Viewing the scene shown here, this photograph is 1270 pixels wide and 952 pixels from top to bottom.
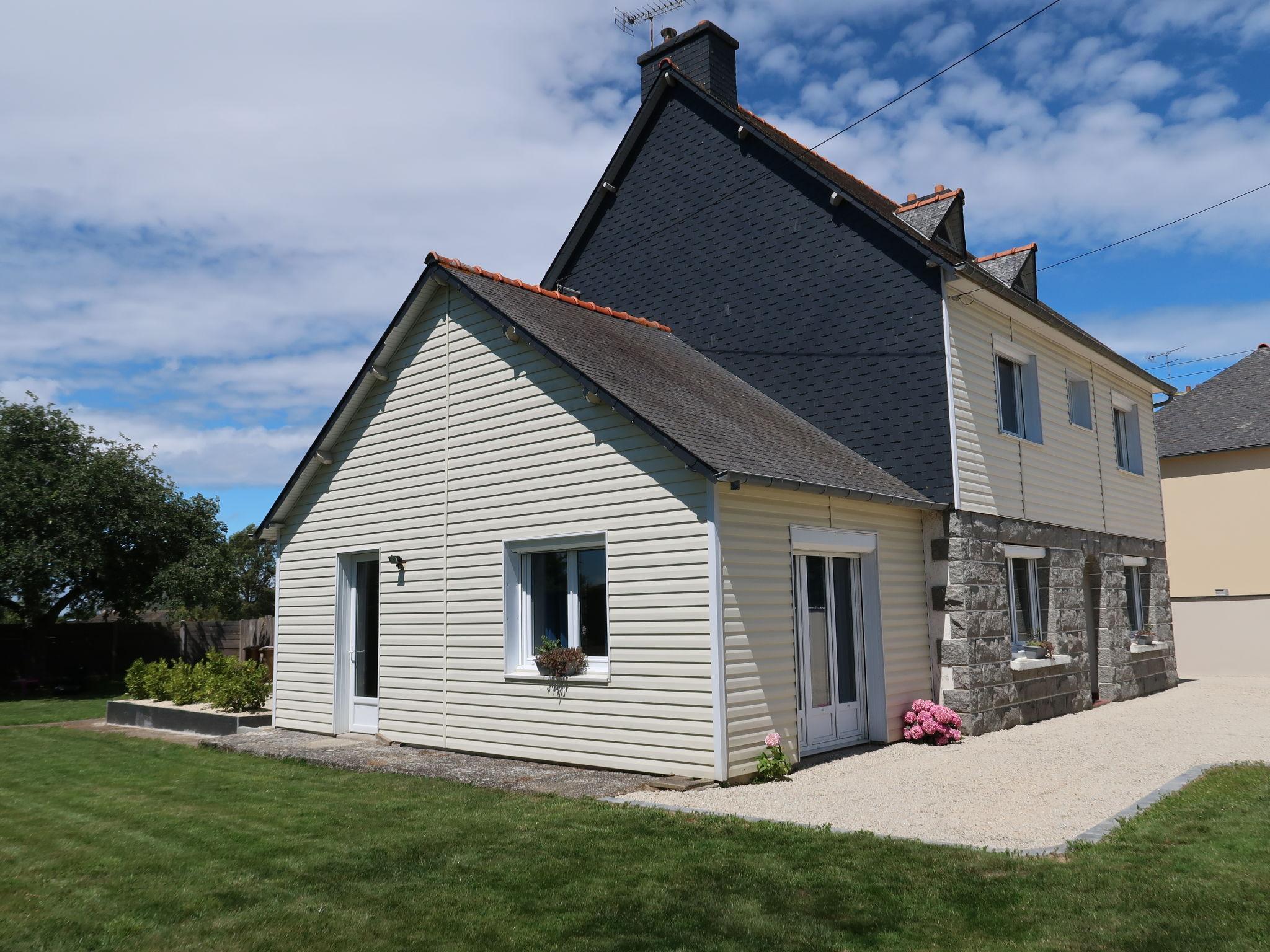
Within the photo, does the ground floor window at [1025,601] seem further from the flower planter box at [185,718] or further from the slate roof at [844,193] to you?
the flower planter box at [185,718]

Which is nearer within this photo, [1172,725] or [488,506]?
[488,506]

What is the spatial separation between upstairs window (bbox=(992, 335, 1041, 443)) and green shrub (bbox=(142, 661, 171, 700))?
1357cm

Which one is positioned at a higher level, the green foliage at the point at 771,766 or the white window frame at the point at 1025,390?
the white window frame at the point at 1025,390

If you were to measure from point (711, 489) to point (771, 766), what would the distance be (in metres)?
2.64

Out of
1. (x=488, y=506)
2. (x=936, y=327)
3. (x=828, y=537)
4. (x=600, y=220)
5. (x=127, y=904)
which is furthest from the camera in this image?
(x=600, y=220)

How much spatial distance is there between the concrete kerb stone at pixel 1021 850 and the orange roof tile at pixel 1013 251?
8.17m

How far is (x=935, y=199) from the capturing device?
1380cm

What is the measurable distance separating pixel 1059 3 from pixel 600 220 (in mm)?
8561

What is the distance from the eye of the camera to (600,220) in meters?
16.7

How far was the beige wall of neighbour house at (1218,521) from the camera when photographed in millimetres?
24266

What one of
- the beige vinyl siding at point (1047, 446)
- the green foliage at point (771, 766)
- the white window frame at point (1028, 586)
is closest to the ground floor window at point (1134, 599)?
the beige vinyl siding at point (1047, 446)

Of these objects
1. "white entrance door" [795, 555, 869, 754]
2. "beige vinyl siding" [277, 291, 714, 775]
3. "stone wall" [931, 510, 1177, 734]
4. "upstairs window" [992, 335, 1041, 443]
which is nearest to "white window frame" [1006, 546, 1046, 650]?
"stone wall" [931, 510, 1177, 734]

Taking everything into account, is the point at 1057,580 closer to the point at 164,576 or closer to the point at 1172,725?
the point at 1172,725

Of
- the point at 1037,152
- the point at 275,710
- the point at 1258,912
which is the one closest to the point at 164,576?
the point at 275,710
